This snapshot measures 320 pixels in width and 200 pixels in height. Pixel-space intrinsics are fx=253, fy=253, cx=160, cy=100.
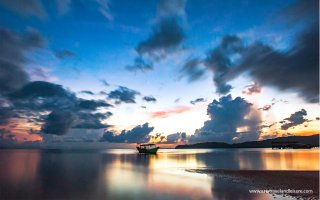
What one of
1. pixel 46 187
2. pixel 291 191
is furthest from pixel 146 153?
pixel 291 191

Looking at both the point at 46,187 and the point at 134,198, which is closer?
the point at 134,198

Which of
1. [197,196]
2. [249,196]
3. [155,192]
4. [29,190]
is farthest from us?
[29,190]

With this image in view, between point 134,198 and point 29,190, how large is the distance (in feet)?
61.4

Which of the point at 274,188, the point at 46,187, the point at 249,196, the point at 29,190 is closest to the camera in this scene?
the point at 249,196

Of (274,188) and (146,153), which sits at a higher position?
(274,188)

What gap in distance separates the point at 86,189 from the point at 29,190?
30.0 feet

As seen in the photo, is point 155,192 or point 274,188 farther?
point 155,192

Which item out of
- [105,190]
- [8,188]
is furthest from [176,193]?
[8,188]

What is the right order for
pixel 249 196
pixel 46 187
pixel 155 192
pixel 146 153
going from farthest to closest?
pixel 146 153, pixel 46 187, pixel 155 192, pixel 249 196

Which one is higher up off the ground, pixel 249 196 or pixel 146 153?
pixel 249 196

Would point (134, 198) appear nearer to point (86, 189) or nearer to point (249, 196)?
point (86, 189)

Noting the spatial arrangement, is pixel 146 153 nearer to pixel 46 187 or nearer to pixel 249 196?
pixel 46 187

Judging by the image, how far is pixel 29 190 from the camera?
134ft

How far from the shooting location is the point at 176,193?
35750 mm
